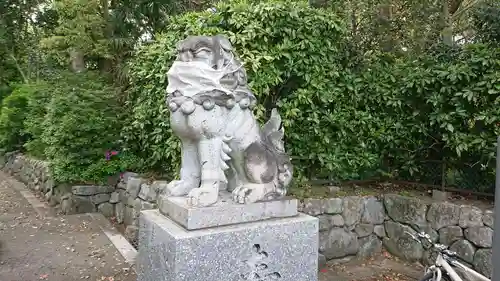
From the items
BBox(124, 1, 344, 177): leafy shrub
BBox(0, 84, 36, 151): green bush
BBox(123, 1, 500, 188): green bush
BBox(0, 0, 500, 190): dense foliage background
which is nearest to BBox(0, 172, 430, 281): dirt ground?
BBox(0, 0, 500, 190): dense foliage background

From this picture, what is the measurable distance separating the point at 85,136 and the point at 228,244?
5220 millimetres

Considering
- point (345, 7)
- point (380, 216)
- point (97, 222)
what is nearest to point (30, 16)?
point (97, 222)

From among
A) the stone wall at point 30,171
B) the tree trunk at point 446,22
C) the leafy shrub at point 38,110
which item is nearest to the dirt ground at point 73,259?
the stone wall at point 30,171

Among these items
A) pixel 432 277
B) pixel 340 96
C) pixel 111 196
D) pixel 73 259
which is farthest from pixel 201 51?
pixel 111 196

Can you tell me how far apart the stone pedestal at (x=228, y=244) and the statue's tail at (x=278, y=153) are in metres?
0.13

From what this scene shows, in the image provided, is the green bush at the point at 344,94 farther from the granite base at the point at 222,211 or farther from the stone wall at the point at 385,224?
the granite base at the point at 222,211

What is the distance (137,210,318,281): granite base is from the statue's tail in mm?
240

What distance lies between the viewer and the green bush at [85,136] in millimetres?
6934

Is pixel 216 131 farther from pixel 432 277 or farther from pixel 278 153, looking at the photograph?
pixel 432 277

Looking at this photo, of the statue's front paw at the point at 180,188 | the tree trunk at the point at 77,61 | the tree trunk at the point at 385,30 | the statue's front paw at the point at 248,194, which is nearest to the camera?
the statue's front paw at the point at 248,194

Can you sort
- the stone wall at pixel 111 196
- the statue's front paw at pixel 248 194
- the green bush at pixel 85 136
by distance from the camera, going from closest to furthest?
the statue's front paw at pixel 248 194 < the stone wall at pixel 111 196 < the green bush at pixel 85 136

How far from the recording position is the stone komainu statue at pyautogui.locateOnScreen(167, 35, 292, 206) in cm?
266

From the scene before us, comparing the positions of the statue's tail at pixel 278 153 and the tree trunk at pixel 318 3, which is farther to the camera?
the tree trunk at pixel 318 3

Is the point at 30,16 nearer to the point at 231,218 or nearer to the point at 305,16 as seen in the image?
the point at 305,16
